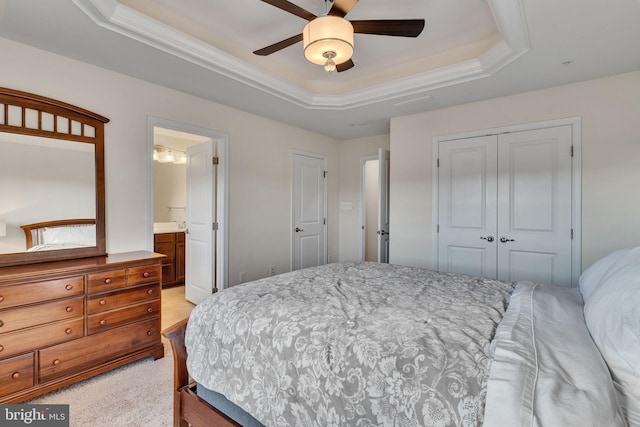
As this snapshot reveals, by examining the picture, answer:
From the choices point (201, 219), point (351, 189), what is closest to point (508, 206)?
point (351, 189)

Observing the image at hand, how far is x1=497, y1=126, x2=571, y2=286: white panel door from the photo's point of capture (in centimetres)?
295

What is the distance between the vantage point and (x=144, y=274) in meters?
2.46

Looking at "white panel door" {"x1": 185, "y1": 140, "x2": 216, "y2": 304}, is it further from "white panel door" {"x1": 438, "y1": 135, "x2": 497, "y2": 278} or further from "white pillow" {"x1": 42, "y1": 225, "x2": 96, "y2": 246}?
"white panel door" {"x1": 438, "y1": 135, "x2": 497, "y2": 278}

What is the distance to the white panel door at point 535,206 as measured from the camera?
2.95m

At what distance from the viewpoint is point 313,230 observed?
4762 mm

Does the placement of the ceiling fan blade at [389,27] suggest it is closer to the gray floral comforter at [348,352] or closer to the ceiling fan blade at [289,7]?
the ceiling fan blade at [289,7]

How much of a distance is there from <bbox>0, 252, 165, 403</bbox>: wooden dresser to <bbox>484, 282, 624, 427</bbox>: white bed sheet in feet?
8.20

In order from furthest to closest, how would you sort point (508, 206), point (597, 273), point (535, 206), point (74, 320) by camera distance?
point (508, 206), point (535, 206), point (74, 320), point (597, 273)

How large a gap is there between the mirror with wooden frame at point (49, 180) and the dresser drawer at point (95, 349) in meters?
0.67

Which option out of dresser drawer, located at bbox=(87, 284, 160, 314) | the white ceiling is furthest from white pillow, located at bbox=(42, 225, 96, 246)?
the white ceiling

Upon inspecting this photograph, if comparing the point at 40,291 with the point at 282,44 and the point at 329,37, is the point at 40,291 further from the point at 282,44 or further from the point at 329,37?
the point at 329,37

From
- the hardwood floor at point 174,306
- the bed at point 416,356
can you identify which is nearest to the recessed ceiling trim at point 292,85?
the bed at point 416,356

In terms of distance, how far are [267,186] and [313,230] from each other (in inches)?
44.7

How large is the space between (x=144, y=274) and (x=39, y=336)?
2.31 feet
